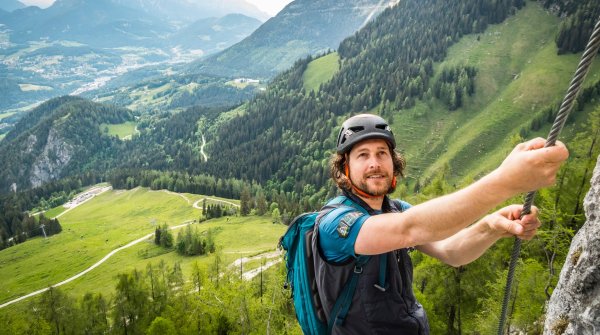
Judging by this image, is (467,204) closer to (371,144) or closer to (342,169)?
Answer: (371,144)

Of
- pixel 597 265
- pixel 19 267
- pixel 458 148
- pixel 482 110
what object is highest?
pixel 597 265

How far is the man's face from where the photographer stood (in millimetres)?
5070

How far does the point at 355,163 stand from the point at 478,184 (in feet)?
6.74

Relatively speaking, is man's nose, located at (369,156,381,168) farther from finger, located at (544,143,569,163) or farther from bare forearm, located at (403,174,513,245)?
finger, located at (544,143,569,163)

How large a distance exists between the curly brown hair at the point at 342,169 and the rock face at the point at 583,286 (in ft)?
8.80

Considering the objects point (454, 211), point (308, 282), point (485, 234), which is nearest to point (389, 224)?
point (454, 211)

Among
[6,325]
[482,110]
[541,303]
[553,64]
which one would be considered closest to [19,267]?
[6,325]

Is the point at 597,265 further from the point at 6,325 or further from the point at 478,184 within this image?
the point at 6,325

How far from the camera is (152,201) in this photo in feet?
645

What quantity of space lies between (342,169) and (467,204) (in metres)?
2.57

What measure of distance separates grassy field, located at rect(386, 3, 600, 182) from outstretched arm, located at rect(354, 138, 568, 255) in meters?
148

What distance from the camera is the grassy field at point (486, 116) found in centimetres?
15400

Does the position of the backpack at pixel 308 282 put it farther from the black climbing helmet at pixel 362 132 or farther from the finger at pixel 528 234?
the finger at pixel 528 234

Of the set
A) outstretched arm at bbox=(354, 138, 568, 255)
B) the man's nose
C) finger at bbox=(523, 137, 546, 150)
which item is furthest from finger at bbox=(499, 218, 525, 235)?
the man's nose
